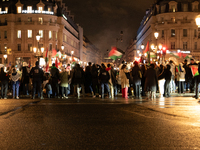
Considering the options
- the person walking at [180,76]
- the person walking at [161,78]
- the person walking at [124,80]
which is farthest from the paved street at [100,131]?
the person walking at [180,76]

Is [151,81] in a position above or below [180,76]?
below

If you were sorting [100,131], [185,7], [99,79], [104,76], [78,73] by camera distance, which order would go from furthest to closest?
[185,7], [78,73], [99,79], [104,76], [100,131]

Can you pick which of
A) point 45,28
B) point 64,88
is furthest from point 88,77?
point 45,28

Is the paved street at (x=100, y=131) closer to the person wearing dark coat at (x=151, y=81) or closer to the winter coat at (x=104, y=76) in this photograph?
the person wearing dark coat at (x=151, y=81)

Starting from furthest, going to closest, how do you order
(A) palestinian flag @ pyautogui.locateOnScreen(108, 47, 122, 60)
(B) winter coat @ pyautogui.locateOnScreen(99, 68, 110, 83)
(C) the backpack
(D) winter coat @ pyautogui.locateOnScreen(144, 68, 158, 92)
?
(A) palestinian flag @ pyautogui.locateOnScreen(108, 47, 122, 60), (C) the backpack, (B) winter coat @ pyautogui.locateOnScreen(99, 68, 110, 83), (D) winter coat @ pyautogui.locateOnScreen(144, 68, 158, 92)

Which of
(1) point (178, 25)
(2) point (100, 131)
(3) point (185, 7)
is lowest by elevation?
(2) point (100, 131)

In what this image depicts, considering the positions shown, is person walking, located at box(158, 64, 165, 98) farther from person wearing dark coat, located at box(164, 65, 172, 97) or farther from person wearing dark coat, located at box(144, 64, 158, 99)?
person wearing dark coat, located at box(144, 64, 158, 99)

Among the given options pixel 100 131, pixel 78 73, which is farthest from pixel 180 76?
pixel 100 131

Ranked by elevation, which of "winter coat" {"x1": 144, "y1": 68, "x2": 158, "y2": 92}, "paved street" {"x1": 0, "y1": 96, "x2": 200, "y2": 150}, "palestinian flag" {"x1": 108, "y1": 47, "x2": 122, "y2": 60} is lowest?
"paved street" {"x1": 0, "y1": 96, "x2": 200, "y2": 150}

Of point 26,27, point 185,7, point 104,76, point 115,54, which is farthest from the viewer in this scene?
point 185,7

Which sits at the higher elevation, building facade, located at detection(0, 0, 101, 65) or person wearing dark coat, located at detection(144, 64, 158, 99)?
building facade, located at detection(0, 0, 101, 65)

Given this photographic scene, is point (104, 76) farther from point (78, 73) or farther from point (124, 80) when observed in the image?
point (78, 73)

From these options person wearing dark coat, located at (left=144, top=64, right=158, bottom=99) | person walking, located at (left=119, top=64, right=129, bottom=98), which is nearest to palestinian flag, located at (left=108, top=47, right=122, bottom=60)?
person walking, located at (left=119, top=64, right=129, bottom=98)

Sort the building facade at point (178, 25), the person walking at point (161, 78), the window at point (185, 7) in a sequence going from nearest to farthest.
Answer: the person walking at point (161, 78), the building facade at point (178, 25), the window at point (185, 7)
